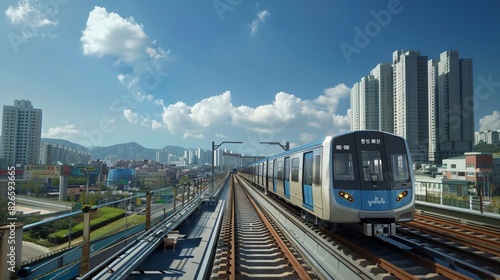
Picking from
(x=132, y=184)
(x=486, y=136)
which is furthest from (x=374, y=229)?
(x=486, y=136)

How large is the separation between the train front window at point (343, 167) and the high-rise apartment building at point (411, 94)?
2082 inches

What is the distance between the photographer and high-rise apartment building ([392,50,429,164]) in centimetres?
5366

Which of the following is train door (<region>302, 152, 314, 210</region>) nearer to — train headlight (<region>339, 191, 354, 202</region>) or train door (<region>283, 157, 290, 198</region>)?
train headlight (<region>339, 191, 354, 202</region>)

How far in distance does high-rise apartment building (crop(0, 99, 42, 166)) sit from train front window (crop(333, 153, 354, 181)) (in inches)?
607

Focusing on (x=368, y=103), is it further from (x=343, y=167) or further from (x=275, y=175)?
(x=343, y=167)

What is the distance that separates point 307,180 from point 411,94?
5438 centimetres

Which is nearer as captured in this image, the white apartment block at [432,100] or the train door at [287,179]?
the train door at [287,179]

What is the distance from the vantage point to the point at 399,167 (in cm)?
723

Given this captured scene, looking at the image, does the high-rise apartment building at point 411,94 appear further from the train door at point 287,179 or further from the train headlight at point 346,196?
the train headlight at point 346,196

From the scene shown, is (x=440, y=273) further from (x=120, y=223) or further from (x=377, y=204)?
(x=120, y=223)

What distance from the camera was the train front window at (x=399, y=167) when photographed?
7.13 metres

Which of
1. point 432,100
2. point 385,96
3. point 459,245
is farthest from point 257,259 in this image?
point 432,100

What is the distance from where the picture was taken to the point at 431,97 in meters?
53.7

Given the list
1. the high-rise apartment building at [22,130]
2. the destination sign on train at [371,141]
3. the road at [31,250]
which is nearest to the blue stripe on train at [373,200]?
the destination sign on train at [371,141]
